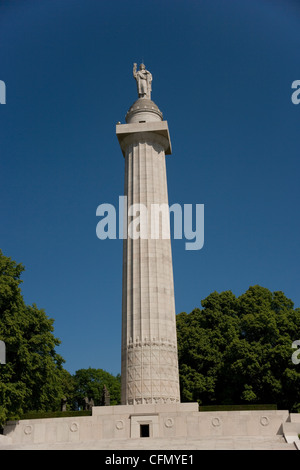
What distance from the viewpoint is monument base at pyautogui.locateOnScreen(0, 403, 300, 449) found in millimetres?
26234

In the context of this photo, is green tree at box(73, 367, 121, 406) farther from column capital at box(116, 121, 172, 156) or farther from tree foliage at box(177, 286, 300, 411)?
column capital at box(116, 121, 172, 156)

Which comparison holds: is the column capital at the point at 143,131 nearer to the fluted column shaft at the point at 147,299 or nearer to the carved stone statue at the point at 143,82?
the fluted column shaft at the point at 147,299

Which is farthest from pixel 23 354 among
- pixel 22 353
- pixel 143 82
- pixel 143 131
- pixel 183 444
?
pixel 143 82

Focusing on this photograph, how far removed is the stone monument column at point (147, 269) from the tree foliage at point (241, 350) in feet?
31.1

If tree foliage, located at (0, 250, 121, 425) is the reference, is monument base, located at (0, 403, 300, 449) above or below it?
below

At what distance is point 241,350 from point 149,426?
13.3 m

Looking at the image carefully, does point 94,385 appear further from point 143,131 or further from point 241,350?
point 143,131

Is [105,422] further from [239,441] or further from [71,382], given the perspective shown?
[71,382]

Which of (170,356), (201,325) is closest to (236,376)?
(201,325)

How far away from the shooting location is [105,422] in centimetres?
2736

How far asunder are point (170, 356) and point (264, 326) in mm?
11894

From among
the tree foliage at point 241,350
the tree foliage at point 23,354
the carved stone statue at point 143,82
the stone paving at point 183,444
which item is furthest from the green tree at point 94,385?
the carved stone statue at point 143,82

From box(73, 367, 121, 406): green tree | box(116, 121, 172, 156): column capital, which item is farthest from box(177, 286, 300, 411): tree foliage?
box(73, 367, 121, 406): green tree

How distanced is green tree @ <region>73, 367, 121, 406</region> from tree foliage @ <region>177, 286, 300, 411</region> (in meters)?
22.8
